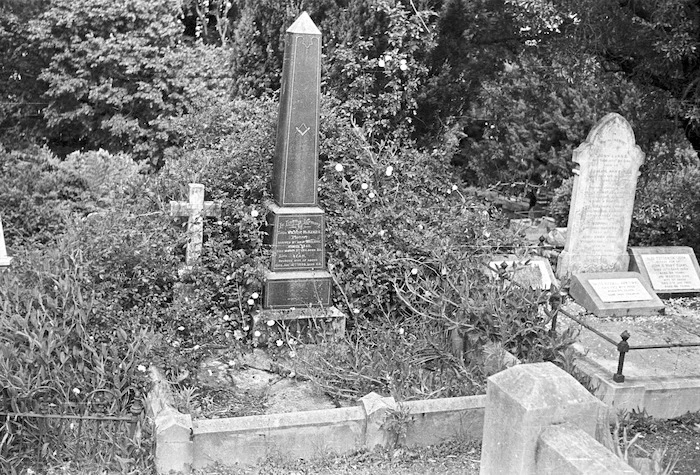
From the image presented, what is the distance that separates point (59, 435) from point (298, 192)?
355 centimetres

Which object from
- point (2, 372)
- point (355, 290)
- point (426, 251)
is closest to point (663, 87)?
point (426, 251)

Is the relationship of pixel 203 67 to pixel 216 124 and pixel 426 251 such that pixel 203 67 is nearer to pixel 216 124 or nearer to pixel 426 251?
pixel 216 124

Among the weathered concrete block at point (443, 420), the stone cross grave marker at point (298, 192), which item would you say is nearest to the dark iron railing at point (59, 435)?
the weathered concrete block at point (443, 420)

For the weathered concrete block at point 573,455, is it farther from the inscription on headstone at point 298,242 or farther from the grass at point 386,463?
the inscription on headstone at point 298,242

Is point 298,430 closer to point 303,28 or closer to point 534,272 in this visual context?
point 303,28

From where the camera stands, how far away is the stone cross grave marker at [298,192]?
308 inches

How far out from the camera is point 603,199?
32.0 ft

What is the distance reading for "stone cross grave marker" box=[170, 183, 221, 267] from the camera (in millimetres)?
7844

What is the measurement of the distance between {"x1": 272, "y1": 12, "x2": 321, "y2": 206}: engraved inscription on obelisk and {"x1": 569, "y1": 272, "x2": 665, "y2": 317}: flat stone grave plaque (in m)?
3.67

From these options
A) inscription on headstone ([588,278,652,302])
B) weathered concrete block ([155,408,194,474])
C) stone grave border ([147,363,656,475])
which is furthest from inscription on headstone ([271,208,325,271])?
inscription on headstone ([588,278,652,302])

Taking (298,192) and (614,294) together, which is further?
(614,294)

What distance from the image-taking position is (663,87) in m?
11.4

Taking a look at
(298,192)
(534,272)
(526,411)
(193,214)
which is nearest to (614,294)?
(534,272)

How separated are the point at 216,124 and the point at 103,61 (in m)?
6.97
